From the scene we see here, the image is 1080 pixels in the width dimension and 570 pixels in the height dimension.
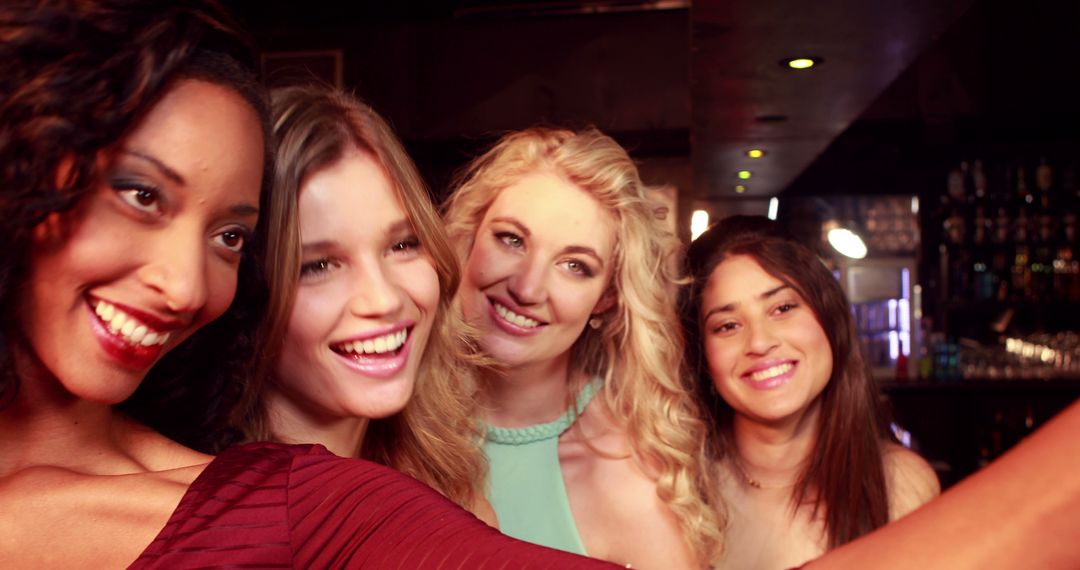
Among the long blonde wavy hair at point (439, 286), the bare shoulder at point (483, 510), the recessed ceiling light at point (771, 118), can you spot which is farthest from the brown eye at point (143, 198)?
the recessed ceiling light at point (771, 118)

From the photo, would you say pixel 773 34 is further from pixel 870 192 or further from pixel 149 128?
pixel 870 192

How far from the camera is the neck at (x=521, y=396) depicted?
2.26 metres

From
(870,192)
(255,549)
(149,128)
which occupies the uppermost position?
(870,192)

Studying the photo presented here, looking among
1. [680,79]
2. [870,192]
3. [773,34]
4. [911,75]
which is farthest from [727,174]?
[773,34]

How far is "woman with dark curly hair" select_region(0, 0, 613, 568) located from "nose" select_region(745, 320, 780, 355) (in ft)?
4.74

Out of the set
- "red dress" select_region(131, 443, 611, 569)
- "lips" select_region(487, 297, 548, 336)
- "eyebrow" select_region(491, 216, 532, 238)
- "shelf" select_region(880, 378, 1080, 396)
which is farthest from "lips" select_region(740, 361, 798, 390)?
"shelf" select_region(880, 378, 1080, 396)

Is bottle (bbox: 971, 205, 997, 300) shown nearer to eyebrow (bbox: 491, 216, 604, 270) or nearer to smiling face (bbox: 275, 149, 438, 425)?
eyebrow (bbox: 491, 216, 604, 270)

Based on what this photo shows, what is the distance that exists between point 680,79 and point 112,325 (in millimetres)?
5565

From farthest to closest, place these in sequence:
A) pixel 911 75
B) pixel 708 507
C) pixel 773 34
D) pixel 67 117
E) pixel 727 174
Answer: pixel 727 174, pixel 911 75, pixel 773 34, pixel 708 507, pixel 67 117

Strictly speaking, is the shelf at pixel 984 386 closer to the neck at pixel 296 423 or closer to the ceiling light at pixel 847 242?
the ceiling light at pixel 847 242

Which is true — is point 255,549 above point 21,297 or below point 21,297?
below

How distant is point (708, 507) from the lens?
2.19 metres

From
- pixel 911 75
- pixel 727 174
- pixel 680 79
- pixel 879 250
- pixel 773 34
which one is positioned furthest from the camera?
pixel 879 250

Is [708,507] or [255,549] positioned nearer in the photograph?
[255,549]
